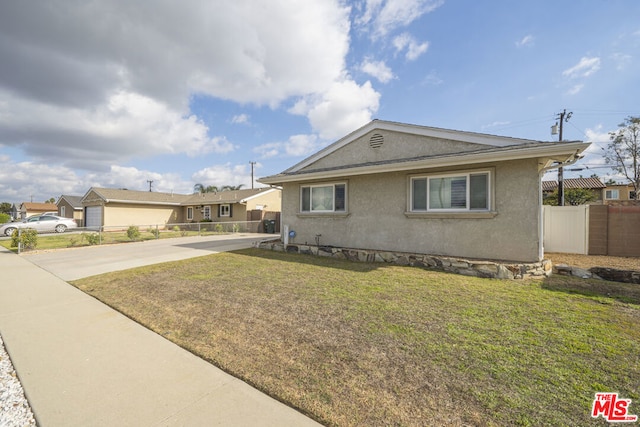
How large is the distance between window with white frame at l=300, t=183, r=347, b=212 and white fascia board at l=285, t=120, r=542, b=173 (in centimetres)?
124

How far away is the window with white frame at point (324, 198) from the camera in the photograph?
31.1 ft

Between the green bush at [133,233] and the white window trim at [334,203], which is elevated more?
the white window trim at [334,203]

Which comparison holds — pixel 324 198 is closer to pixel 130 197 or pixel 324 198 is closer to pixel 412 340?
pixel 412 340

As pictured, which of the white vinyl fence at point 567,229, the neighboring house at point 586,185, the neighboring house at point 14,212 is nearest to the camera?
the white vinyl fence at point 567,229

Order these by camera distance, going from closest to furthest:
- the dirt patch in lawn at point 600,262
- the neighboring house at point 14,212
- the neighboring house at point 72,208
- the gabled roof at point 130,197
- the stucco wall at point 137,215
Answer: the dirt patch in lawn at point 600,262 < the gabled roof at point 130,197 < the stucco wall at point 137,215 < the neighboring house at point 72,208 < the neighboring house at point 14,212

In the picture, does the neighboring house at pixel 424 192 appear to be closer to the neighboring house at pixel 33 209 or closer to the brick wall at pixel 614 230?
the brick wall at pixel 614 230

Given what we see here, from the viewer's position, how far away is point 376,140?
924 cm

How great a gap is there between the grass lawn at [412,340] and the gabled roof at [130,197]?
905 inches

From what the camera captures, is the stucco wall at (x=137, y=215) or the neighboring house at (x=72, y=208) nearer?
the stucco wall at (x=137, y=215)

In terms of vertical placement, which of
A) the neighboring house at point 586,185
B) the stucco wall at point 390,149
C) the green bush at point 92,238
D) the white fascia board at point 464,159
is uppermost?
the neighboring house at point 586,185

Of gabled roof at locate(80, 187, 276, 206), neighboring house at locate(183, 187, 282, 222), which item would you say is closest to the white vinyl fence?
neighboring house at locate(183, 187, 282, 222)

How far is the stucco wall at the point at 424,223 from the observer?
637 cm

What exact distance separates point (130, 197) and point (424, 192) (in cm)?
2852

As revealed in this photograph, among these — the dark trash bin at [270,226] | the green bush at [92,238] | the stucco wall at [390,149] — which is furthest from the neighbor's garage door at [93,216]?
the stucco wall at [390,149]
